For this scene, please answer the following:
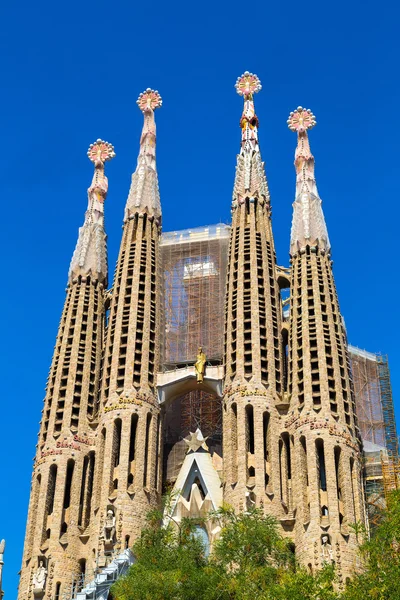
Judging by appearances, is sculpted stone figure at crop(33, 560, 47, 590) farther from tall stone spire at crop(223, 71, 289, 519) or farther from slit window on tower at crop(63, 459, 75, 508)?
tall stone spire at crop(223, 71, 289, 519)

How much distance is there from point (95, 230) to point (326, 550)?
2137 cm

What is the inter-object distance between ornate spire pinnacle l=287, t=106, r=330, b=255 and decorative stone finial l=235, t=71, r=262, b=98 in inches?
103

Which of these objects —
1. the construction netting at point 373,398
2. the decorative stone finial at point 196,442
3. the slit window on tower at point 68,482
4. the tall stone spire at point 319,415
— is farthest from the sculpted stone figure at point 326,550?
the construction netting at point 373,398

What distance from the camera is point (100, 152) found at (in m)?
58.1

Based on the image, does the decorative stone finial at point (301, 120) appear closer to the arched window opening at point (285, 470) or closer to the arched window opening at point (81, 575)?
Answer: the arched window opening at point (285, 470)

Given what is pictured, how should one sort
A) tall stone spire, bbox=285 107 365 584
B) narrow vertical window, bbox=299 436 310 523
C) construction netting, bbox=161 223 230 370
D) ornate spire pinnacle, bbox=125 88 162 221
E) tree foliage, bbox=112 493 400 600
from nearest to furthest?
1. tree foliage, bbox=112 493 400 600
2. tall stone spire, bbox=285 107 365 584
3. narrow vertical window, bbox=299 436 310 523
4. construction netting, bbox=161 223 230 370
5. ornate spire pinnacle, bbox=125 88 162 221

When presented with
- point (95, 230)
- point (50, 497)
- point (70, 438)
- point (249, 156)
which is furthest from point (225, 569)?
point (249, 156)

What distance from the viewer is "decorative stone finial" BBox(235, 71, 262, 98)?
57.5 m

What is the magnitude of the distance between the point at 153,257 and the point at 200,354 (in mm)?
5619

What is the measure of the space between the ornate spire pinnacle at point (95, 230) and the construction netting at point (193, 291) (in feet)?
10.3

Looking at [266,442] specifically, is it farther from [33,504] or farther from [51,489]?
[33,504]

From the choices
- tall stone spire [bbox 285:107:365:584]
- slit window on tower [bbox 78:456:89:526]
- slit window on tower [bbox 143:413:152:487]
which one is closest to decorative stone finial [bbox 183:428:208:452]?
slit window on tower [bbox 143:413:152:487]

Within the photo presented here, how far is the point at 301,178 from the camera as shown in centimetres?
5381

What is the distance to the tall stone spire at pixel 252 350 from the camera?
4400 centimetres
